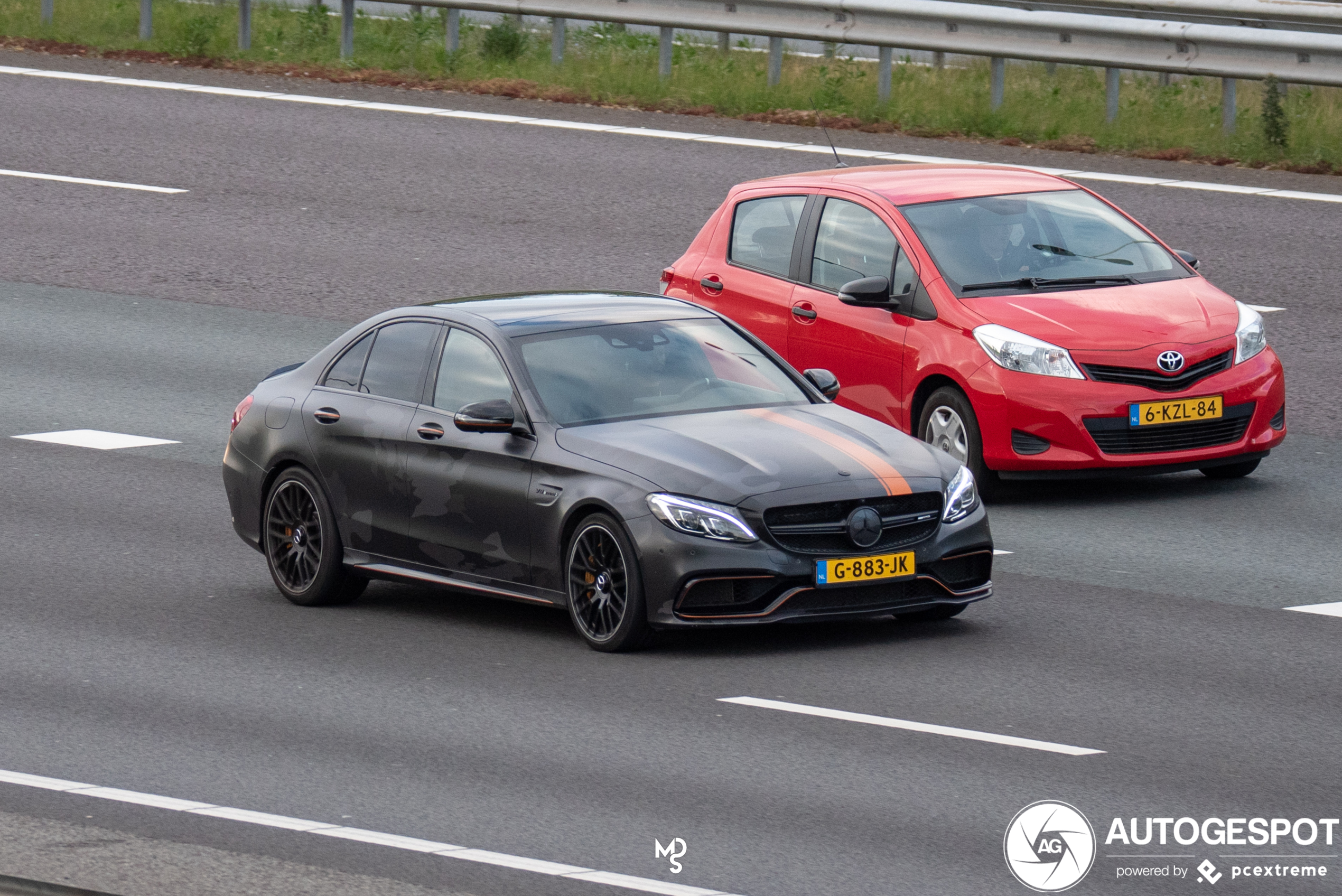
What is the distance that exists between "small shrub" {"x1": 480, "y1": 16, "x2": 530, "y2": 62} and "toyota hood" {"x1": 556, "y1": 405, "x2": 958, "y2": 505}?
50.4ft

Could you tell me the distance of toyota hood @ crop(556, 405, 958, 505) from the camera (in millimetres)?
10000

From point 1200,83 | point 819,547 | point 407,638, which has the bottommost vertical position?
point 407,638

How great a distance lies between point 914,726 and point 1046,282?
5326mm

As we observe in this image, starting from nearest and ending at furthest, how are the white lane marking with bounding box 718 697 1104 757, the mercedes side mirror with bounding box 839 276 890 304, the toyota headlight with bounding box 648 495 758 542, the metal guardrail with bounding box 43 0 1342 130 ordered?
the white lane marking with bounding box 718 697 1104 757, the toyota headlight with bounding box 648 495 758 542, the mercedes side mirror with bounding box 839 276 890 304, the metal guardrail with bounding box 43 0 1342 130

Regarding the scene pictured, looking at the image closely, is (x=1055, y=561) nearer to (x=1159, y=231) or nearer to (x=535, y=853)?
(x=535, y=853)

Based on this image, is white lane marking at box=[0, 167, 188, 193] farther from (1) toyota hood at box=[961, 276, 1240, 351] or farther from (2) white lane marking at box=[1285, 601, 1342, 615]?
(2) white lane marking at box=[1285, 601, 1342, 615]

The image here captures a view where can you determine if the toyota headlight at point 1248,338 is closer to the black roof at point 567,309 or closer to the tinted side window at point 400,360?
the black roof at point 567,309

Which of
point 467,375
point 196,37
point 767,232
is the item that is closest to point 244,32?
point 196,37

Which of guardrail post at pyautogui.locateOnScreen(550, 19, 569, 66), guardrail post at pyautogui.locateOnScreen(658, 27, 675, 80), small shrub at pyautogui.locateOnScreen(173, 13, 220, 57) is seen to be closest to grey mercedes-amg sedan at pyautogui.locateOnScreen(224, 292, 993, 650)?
guardrail post at pyautogui.locateOnScreen(658, 27, 675, 80)

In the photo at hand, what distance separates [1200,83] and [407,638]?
15173 millimetres

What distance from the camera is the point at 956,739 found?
8703mm

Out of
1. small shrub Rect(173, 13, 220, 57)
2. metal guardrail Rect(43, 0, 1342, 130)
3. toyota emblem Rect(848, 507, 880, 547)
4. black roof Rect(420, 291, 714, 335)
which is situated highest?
metal guardrail Rect(43, 0, 1342, 130)

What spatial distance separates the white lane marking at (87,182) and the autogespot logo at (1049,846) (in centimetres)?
1499

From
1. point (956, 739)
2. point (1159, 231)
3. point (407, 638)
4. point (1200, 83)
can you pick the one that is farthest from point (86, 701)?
point (1200, 83)
